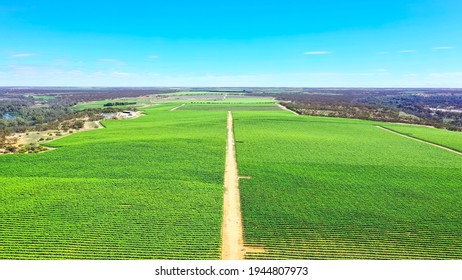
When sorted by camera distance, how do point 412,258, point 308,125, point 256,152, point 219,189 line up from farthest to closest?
1. point 308,125
2. point 256,152
3. point 219,189
4. point 412,258

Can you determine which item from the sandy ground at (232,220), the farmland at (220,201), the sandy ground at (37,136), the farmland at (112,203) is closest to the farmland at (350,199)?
the farmland at (220,201)

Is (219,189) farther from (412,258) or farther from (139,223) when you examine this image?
(412,258)

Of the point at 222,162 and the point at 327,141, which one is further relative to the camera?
the point at 327,141

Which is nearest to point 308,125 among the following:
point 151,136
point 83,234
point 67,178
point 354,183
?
point 151,136

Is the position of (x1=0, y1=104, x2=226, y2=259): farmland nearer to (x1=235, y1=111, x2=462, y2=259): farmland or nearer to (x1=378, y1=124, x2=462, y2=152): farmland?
(x1=235, y1=111, x2=462, y2=259): farmland

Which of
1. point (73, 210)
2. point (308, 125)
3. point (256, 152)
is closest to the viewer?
point (73, 210)

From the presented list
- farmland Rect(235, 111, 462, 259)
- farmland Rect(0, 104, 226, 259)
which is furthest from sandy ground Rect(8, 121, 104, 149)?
farmland Rect(235, 111, 462, 259)

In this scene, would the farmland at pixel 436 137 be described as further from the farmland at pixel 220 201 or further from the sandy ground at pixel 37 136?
the sandy ground at pixel 37 136
